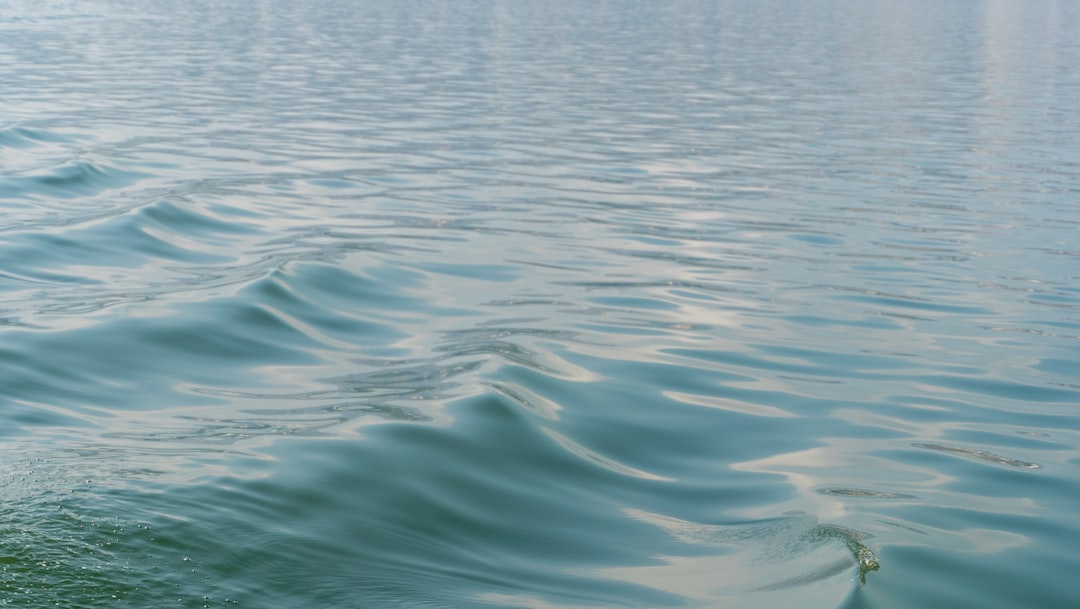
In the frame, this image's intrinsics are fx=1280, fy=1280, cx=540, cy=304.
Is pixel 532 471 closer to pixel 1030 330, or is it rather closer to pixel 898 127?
pixel 1030 330

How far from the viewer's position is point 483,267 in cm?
1314

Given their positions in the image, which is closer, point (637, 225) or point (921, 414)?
point (921, 414)

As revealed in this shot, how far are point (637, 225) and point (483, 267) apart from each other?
10.4 ft

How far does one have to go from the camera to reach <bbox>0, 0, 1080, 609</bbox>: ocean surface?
19.0 feet

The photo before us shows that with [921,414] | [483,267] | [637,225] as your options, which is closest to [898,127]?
[637,225]

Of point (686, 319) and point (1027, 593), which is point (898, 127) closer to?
point (686, 319)

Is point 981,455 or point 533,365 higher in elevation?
point 533,365

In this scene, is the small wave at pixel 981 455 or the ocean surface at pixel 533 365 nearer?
the ocean surface at pixel 533 365

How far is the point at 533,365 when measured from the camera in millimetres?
9406

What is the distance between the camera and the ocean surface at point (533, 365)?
5801mm

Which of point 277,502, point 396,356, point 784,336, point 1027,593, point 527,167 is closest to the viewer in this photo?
point 1027,593

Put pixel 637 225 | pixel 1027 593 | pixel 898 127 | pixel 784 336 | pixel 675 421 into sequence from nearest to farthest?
pixel 1027 593, pixel 675 421, pixel 784 336, pixel 637 225, pixel 898 127

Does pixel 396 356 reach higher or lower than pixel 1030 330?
higher

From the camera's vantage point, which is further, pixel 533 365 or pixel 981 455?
pixel 533 365
